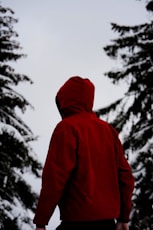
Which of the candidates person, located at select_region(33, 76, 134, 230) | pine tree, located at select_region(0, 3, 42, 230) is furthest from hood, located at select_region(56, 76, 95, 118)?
pine tree, located at select_region(0, 3, 42, 230)

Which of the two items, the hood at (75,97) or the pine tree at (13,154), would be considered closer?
the hood at (75,97)

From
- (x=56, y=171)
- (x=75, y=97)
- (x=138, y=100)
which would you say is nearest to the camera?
(x=56, y=171)

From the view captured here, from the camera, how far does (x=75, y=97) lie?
3178 mm

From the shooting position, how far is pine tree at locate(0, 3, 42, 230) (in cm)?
1141

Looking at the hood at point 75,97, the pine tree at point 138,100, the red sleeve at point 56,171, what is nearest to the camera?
the red sleeve at point 56,171

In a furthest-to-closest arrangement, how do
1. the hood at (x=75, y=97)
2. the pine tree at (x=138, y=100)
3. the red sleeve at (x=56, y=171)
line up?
the pine tree at (x=138, y=100), the hood at (x=75, y=97), the red sleeve at (x=56, y=171)

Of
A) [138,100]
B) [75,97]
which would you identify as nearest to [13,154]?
[138,100]

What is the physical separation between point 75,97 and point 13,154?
9951 mm

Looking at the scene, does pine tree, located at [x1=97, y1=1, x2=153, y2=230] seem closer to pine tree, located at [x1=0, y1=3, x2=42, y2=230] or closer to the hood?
pine tree, located at [x1=0, y1=3, x2=42, y2=230]

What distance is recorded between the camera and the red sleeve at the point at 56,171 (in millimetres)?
2748

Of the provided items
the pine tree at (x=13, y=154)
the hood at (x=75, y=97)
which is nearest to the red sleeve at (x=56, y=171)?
the hood at (x=75, y=97)

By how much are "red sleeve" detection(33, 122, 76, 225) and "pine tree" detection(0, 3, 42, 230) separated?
750 centimetres

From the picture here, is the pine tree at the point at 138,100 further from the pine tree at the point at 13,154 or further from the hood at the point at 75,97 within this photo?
the hood at the point at 75,97

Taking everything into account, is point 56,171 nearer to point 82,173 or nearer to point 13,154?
point 82,173
